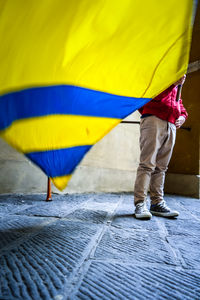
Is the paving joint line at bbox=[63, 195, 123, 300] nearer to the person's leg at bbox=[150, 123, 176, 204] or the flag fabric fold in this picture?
the flag fabric fold

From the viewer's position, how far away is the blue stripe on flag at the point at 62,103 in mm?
870

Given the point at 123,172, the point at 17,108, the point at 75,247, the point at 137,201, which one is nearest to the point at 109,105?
the point at 17,108

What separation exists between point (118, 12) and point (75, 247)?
42.4 inches

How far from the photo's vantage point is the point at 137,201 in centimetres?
191

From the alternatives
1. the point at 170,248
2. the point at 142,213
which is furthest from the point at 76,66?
the point at 142,213

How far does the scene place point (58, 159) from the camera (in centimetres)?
110

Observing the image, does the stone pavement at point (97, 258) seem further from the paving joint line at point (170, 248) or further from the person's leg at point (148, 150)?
the person's leg at point (148, 150)

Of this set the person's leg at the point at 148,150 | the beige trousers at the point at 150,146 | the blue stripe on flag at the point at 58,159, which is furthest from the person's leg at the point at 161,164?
the blue stripe on flag at the point at 58,159

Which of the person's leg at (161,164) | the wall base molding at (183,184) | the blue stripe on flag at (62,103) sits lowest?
the wall base molding at (183,184)

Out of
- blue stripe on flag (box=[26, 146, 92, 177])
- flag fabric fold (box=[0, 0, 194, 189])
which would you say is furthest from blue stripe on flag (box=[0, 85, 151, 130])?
blue stripe on flag (box=[26, 146, 92, 177])

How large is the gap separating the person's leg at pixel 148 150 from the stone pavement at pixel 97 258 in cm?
26

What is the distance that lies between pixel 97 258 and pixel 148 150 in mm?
1089

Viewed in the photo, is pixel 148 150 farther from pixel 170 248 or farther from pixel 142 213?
pixel 170 248

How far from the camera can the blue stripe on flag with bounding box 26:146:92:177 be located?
3.43 ft
